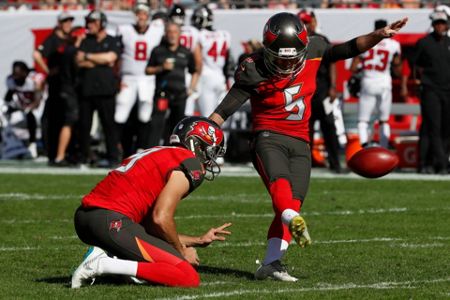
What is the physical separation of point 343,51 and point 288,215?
1316 mm

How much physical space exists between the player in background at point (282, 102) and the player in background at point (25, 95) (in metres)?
10.7

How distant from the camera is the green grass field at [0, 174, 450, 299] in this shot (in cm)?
631

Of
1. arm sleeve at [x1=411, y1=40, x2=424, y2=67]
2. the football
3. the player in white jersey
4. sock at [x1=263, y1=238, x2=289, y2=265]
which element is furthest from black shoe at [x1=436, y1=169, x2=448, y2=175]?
sock at [x1=263, y1=238, x2=289, y2=265]

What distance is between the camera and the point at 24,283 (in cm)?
663

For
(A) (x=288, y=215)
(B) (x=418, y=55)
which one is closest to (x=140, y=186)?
(A) (x=288, y=215)

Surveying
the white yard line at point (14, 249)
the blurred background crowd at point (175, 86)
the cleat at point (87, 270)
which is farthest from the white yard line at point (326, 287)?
the blurred background crowd at point (175, 86)

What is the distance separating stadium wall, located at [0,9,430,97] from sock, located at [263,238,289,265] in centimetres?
1053

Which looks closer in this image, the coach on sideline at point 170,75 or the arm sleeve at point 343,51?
the arm sleeve at point 343,51

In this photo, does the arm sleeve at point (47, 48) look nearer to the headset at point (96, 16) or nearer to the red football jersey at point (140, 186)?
the headset at point (96, 16)

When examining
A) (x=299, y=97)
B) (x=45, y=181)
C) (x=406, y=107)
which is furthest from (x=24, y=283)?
(x=406, y=107)

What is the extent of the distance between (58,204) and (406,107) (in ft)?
22.3

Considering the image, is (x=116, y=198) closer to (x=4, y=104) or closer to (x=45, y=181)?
(x=45, y=181)

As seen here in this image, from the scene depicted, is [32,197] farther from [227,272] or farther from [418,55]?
[418,55]

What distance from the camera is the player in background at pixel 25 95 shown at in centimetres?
1752
